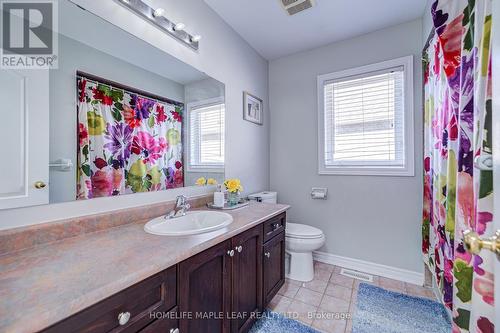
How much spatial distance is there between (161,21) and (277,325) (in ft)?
6.97

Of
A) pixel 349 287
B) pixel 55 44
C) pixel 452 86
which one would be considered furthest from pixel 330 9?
pixel 349 287

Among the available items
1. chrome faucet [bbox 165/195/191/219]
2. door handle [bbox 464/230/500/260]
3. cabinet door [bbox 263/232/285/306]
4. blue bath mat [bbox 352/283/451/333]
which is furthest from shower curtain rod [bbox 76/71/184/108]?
blue bath mat [bbox 352/283/451/333]

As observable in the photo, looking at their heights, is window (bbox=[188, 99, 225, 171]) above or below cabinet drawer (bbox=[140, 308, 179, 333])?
above

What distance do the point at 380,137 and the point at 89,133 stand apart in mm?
2335

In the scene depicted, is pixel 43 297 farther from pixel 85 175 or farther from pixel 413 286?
pixel 413 286

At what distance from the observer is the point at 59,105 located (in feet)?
3.35

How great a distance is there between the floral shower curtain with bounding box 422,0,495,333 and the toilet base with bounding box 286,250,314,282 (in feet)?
3.07

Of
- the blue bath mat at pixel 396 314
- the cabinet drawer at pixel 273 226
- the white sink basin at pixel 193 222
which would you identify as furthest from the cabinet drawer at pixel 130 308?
the blue bath mat at pixel 396 314

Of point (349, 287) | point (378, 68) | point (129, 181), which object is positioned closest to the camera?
point (129, 181)

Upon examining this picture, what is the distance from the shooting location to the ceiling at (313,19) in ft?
6.11

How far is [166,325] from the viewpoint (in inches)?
33.6

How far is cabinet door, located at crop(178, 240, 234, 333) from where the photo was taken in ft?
3.08

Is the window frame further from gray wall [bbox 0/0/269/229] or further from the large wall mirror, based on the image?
gray wall [bbox 0/0/269/229]

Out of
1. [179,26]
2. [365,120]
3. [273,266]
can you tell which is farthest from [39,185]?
[365,120]
